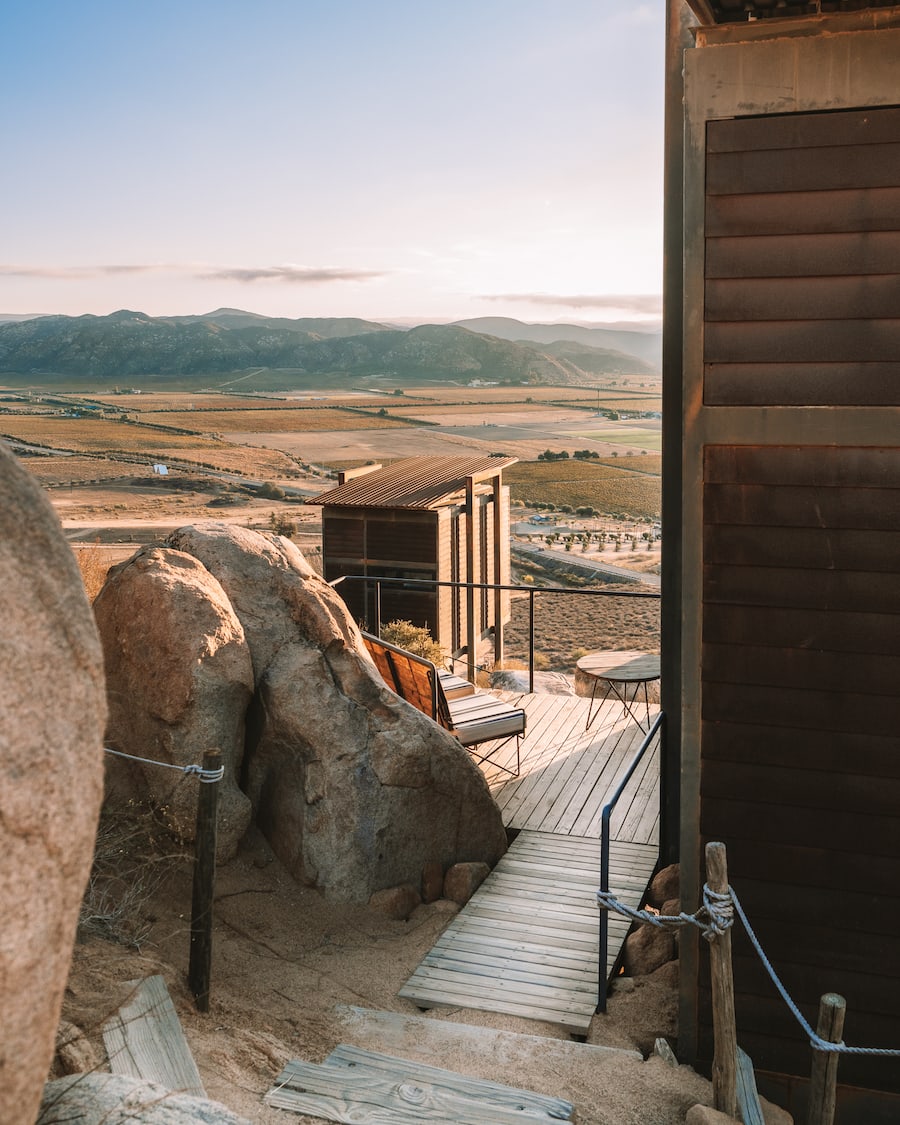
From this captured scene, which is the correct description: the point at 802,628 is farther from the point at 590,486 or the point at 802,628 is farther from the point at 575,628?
the point at 590,486

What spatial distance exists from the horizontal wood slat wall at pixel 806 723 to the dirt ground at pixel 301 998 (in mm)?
799

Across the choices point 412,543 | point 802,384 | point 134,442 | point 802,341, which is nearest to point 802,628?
point 802,384

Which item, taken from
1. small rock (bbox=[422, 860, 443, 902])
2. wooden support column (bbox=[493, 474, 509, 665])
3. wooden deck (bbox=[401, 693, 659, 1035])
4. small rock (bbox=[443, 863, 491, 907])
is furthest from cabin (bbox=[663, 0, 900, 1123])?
wooden support column (bbox=[493, 474, 509, 665])

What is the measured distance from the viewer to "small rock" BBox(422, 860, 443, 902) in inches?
271

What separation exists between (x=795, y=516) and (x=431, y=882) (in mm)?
3610

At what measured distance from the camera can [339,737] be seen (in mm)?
6672

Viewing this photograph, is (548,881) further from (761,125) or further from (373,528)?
(373,528)

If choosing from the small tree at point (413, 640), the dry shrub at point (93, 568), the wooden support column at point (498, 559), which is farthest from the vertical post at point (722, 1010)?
the wooden support column at point (498, 559)

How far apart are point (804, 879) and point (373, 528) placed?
14.2m

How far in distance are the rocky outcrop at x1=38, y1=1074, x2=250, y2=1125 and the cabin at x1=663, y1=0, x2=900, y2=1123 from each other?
279 centimetres

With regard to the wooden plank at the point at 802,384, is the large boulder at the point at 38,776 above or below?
below

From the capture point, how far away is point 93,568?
10.1 meters

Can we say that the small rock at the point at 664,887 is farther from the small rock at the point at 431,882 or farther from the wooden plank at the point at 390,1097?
the wooden plank at the point at 390,1097

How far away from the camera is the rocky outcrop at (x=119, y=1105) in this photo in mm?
2924
